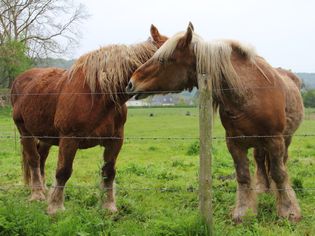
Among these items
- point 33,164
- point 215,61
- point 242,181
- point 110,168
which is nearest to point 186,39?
point 215,61

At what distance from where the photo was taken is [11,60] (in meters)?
33.0

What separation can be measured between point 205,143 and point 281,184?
1.60 m

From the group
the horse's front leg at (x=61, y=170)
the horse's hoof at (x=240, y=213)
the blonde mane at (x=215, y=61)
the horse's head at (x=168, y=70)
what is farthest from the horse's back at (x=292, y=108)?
the horse's front leg at (x=61, y=170)

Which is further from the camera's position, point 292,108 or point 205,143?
point 292,108

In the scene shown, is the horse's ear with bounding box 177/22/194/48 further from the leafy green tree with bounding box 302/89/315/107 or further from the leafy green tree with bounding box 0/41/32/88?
the leafy green tree with bounding box 0/41/32/88

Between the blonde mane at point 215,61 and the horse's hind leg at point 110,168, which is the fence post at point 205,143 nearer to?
the blonde mane at point 215,61

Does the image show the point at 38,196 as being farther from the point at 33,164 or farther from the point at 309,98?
the point at 309,98

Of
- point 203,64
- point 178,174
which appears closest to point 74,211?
point 203,64

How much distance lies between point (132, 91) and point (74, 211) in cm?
153

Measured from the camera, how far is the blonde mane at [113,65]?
5.20 m

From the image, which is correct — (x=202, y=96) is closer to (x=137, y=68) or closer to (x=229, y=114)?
(x=229, y=114)

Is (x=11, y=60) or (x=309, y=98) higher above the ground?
(x=11, y=60)

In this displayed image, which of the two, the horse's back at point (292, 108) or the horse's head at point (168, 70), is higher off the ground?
the horse's head at point (168, 70)

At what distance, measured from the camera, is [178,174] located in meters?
8.37
